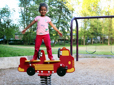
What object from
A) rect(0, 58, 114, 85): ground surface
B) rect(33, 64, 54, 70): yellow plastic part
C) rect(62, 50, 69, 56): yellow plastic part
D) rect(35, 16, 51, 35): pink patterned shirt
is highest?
rect(35, 16, 51, 35): pink patterned shirt

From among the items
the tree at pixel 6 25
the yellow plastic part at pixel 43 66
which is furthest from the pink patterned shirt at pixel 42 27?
the tree at pixel 6 25

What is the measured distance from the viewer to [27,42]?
1306 cm

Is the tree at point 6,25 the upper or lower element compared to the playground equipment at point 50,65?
upper

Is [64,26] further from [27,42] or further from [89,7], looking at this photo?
[27,42]

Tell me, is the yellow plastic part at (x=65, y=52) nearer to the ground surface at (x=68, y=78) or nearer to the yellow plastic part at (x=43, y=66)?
the yellow plastic part at (x=43, y=66)

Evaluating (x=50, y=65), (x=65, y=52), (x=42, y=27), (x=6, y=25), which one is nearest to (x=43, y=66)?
(x=50, y=65)

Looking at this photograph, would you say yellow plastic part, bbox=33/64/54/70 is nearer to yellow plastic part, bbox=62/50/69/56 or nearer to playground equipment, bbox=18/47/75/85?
playground equipment, bbox=18/47/75/85

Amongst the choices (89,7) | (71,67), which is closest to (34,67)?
(71,67)

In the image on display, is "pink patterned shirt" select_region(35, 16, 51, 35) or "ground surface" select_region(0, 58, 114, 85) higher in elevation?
"pink patterned shirt" select_region(35, 16, 51, 35)

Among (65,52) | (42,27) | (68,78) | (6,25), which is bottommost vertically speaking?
(68,78)

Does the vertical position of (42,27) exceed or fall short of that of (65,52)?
it exceeds it

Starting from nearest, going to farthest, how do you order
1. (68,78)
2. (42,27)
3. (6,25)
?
(42,27)
(68,78)
(6,25)

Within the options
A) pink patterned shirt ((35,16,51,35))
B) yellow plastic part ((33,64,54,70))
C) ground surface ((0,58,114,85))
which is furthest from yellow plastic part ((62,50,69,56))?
ground surface ((0,58,114,85))

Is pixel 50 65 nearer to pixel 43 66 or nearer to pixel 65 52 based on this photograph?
pixel 43 66
